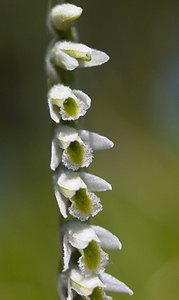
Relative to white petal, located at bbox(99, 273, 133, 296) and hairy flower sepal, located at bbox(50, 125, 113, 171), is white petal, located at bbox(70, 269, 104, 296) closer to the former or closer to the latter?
white petal, located at bbox(99, 273, 133, 296)

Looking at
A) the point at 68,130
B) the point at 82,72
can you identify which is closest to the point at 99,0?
the point at 82,72

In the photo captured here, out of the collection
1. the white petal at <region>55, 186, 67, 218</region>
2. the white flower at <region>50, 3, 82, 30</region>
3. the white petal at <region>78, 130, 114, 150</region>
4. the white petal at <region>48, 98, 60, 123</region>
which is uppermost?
the white flower at <region>50, 3, 82, 30</region>

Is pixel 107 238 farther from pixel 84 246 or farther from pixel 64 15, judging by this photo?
pixel 64 15

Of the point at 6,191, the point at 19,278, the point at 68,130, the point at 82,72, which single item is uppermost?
the point at 82,72

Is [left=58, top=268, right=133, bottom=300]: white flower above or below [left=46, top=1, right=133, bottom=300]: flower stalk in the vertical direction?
below

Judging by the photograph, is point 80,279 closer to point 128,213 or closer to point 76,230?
point 76,230

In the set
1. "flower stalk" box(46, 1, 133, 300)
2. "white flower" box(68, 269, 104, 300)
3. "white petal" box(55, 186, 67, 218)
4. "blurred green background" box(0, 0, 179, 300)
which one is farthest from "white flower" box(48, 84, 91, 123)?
"blurred green background" box(0, 0, 179, 300)

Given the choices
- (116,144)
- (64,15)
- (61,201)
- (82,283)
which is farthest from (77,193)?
(116,144)
